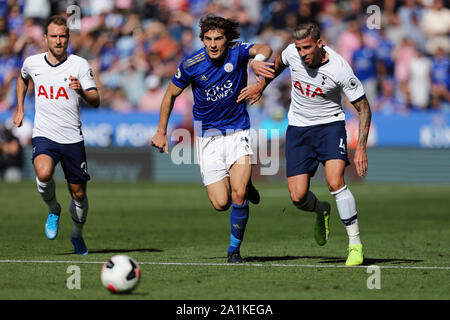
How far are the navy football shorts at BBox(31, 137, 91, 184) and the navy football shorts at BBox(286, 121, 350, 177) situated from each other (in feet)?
8.08

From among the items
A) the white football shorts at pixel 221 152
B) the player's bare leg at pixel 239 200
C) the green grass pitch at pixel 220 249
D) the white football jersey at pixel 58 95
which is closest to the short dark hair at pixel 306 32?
the white football shorts at pixel 221 152

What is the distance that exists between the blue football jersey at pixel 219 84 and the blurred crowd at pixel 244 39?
14.6 metres

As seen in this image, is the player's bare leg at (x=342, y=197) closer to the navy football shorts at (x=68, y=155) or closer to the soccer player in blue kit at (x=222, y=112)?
the soccer player in blue kit at (x=222, y=112)

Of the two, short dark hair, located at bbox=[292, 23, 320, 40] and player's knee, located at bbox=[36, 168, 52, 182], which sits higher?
short dark hair, located at bbox=[292, 23, 320, 40]

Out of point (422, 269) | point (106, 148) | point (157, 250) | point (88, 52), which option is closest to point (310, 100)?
point (422, 269)

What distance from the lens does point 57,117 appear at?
10.4 metres

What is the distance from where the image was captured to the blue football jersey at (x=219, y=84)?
32.2 feet

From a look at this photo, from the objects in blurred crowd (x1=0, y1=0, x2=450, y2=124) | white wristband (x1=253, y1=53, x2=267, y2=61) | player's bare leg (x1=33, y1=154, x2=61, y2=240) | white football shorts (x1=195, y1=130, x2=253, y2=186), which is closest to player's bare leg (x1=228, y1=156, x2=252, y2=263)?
white football shorts (x1=195, y1=130, x2=253, y2=186)

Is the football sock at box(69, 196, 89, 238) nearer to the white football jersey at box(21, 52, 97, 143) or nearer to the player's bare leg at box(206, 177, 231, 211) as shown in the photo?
the white football jersey at box(21, 52, 97, 143)

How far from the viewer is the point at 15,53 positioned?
27.4 metres

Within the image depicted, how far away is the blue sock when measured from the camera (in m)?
9.66

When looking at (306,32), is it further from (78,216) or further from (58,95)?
(78,216)
